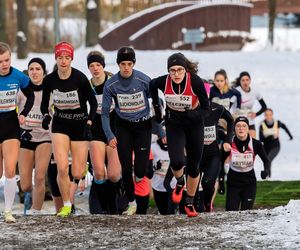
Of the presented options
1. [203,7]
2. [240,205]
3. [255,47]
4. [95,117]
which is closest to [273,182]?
[240,205]

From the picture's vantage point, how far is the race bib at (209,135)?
10.9 meters

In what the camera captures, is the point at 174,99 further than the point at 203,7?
No

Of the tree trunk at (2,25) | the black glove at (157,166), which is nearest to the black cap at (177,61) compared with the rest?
the black glove at (157,166)

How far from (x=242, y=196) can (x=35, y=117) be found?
3.18 meters

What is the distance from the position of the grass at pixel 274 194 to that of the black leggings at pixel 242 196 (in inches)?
105

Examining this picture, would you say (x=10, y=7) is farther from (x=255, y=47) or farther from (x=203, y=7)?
(x=255, y=47)

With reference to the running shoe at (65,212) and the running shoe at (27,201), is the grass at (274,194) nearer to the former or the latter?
the running shoe at (27,201)

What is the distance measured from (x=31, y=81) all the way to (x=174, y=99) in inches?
79.6

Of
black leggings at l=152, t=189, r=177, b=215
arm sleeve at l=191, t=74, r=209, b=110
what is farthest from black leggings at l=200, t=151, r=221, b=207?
arm sleeve at l=191, t=74, r=209, b=110

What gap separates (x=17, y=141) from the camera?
8742 mm

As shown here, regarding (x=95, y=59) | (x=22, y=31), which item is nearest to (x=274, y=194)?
(x=95, y=59)

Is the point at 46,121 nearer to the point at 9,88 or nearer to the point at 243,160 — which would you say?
the point at 9,88

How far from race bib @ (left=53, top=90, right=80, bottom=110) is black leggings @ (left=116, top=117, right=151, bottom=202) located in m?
0.68

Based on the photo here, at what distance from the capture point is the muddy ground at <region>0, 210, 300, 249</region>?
25.5 feet
